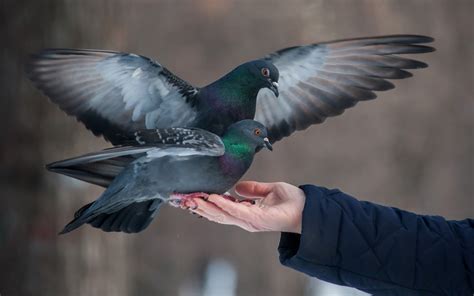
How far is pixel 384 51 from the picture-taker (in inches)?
35.0

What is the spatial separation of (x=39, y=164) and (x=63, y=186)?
3.2 inches

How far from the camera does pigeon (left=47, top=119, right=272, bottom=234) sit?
0.77m

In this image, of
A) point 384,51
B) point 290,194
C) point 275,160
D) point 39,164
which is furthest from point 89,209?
point 275,160

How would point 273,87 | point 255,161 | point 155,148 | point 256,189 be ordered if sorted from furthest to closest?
point 255,161
point 256,189
point 273,87
point 155,148

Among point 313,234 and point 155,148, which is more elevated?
point 155,148

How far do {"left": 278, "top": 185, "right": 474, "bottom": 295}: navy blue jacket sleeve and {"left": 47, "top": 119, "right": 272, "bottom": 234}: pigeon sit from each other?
0.13 meters

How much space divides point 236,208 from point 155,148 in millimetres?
153

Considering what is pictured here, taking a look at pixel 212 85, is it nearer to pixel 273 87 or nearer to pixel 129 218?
pixel 273 87

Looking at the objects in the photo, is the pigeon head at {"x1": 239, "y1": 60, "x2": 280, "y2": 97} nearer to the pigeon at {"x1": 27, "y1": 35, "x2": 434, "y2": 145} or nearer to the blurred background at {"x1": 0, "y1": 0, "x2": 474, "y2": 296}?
the pigeon at {"x1": 27, "y1": 35, "x2": 434, "y2": 145}

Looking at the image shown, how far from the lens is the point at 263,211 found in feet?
2.88

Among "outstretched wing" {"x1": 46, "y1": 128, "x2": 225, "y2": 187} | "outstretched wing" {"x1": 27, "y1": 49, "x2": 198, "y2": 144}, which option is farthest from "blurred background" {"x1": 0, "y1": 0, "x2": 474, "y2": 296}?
"outstretched wing" {"x1": 46, "y1": 128, "x2": 225, "y2": 187}

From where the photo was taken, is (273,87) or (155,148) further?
(273,87)

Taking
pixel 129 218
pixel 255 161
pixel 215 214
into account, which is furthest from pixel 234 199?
pixel 255 161

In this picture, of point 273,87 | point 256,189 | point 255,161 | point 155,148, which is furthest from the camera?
point 255,161
